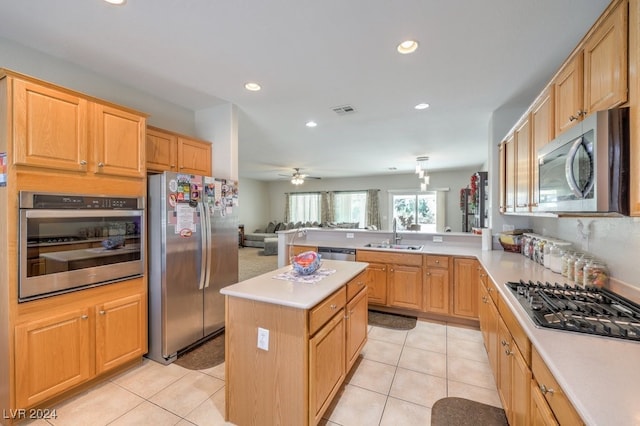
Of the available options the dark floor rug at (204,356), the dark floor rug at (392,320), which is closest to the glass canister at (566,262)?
the dark floor rug at (392,320)

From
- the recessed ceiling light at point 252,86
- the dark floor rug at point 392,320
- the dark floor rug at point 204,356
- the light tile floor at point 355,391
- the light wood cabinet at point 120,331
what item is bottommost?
the dark floor rug at point 204,356

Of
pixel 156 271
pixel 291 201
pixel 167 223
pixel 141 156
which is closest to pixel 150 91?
pixel 141 156

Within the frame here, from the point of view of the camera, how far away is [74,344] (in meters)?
1.97

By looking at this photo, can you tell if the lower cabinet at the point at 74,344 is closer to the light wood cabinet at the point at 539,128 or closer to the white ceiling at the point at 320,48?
the white ceiling at the point at 320,48

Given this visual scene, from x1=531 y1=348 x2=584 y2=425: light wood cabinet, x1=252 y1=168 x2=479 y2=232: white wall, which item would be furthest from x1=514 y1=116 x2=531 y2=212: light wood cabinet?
x1=252 y1=168 x2=479 y2=232: white wall

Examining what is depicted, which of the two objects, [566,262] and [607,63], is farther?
[566,262]

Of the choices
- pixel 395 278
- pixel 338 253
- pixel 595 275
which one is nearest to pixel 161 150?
pixel 338 253

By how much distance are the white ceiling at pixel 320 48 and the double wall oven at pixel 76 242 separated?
1167mm

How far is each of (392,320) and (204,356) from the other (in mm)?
2165

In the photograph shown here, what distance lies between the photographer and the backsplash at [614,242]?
1.58m

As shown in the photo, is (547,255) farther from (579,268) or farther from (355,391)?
(355,391)

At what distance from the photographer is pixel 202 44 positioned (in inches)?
80.1

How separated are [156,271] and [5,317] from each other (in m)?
0.91

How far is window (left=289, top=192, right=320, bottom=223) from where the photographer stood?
10.4 metres
